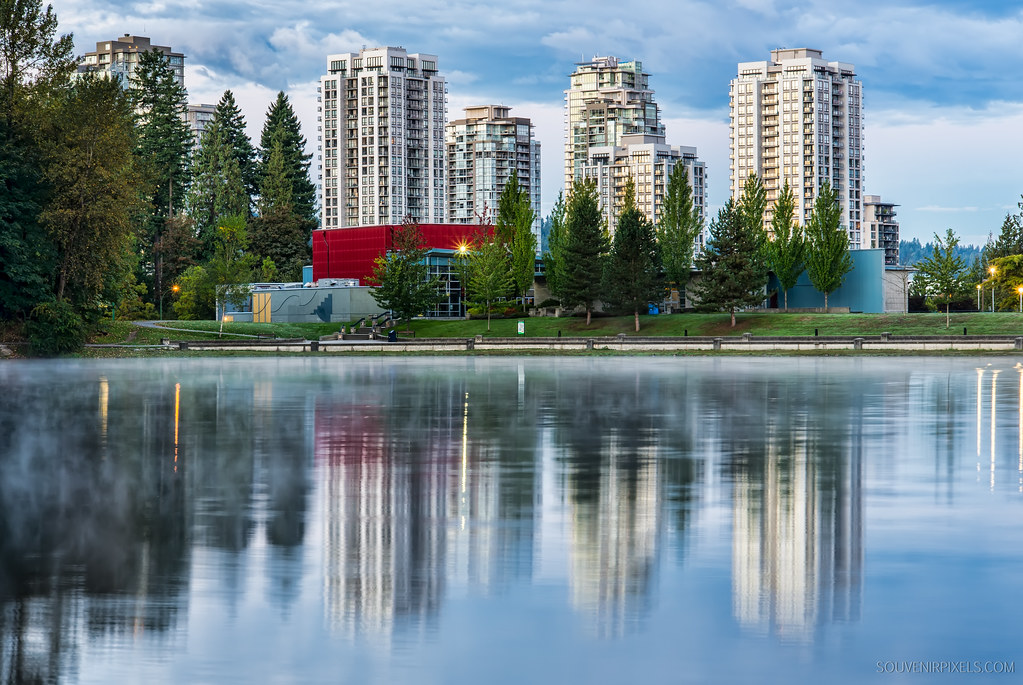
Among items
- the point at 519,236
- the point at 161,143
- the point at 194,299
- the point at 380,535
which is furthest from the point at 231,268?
A: the point at 380,535

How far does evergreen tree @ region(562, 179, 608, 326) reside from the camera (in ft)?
279

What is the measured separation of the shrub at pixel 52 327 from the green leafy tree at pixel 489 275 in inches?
1314

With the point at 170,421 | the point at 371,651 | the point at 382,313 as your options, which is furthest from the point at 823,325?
the point at 371,651

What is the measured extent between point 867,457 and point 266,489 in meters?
8.15

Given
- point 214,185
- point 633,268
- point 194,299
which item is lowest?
point 194,299

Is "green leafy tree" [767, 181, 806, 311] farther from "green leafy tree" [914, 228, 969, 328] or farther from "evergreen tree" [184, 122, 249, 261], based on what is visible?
"evergreen tree" [184, 122, 249, 261]

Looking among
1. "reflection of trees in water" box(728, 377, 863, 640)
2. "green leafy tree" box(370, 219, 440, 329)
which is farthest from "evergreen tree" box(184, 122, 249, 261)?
"reflection of trees in water" box(728, 377, 863, 640)

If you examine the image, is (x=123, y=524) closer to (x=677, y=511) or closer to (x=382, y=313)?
(x=677, y=511)

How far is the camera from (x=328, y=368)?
46.8 meters

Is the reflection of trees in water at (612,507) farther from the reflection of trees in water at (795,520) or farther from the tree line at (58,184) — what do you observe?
the tree line at (58,184)

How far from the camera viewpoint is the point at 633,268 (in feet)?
268

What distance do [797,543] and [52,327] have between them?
53694 mm

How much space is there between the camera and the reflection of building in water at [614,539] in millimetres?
8391

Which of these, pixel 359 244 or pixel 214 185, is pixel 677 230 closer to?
pixel 359 244
